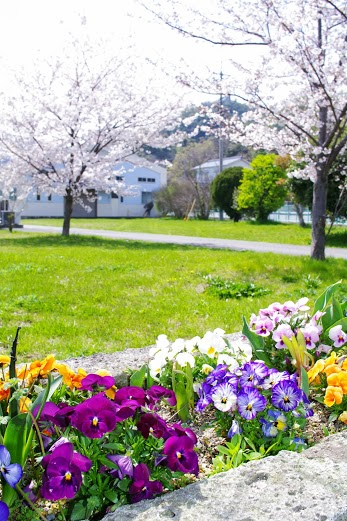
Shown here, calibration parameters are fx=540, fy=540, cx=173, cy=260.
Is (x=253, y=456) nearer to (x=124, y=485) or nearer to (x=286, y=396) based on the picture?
(x=286, y=396)

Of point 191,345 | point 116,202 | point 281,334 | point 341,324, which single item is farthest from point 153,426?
point 116,202

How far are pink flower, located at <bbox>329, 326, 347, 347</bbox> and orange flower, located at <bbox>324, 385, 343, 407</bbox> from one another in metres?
0.42

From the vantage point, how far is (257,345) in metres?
2.79

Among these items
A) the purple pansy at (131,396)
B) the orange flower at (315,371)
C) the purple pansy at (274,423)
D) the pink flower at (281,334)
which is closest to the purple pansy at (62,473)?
the purple pansy at (131,396)

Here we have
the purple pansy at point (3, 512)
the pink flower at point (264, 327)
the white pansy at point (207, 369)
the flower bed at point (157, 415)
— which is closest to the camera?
the purple pansy at point (3, 512)

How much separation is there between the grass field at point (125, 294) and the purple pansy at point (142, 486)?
159 cm

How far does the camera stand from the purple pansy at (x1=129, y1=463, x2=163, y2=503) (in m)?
1.68

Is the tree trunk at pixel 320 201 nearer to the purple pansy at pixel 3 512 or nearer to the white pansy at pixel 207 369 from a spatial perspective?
the white pansy at pixel 207 369

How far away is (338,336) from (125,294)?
441 cm

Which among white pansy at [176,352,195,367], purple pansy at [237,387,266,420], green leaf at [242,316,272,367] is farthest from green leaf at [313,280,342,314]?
purple pansy at [237,387,266,420]

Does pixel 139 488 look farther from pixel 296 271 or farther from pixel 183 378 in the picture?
pixel 296 271

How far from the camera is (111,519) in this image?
150cm

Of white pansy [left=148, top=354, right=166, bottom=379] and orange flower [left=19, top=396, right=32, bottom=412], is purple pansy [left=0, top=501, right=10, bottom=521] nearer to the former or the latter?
orange flower [left=19, top=396, right=32, bottom=412]

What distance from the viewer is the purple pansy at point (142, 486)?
1676mm
